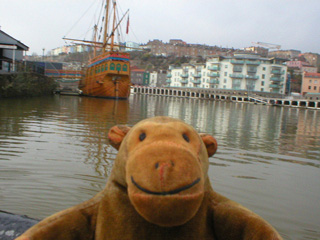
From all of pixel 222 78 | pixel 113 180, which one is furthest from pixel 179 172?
pixel 222 78

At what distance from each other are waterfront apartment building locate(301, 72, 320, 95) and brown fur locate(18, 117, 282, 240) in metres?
87.8

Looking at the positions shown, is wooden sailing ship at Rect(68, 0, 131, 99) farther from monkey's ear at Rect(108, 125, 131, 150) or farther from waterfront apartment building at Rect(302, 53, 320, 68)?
waterfront apartment building at Rect(302, 53, 320, 68)

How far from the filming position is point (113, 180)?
1.83m

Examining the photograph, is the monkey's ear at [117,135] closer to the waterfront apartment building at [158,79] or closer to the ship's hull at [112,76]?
the ship's hull at [112,76]

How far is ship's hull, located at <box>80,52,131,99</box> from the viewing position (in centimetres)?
4162

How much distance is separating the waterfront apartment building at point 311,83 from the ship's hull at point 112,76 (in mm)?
55463

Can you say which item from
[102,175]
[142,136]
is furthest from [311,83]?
[142,136]

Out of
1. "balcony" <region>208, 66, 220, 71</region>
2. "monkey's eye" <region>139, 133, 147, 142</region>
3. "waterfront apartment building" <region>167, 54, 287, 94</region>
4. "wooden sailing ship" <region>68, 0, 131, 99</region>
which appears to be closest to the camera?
"monkey's eye" <region>139, 133, 147, 142</region>

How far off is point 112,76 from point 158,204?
1674 inches

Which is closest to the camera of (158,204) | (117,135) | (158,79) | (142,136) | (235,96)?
(158,204)

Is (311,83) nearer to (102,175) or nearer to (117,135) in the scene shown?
(102,175)

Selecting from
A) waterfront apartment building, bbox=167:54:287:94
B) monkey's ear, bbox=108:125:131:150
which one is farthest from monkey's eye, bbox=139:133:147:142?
waterfront apartment building, bbox=167:54:287:94

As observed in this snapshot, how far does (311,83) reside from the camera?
3228 inches

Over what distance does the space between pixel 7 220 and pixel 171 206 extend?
192 cm
